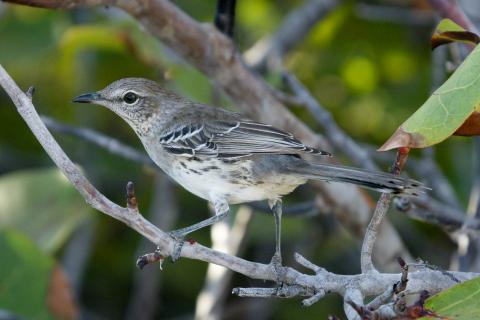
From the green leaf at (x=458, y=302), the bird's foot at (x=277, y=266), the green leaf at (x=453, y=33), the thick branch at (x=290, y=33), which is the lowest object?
the bird's foot at (x=277, y=266)

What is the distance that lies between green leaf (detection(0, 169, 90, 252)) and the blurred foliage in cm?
108

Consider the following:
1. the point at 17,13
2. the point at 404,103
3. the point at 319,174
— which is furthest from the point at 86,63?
the point at 319,174

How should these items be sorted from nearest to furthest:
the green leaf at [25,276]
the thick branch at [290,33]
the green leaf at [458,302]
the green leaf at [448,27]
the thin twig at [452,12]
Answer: the green leaf at [458,302] < the green leaf at [448,27] < the thin twig at [452,12] < the green leaf at [25,276] < the thick branch at [290,33]

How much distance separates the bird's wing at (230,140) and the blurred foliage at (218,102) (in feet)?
4.30

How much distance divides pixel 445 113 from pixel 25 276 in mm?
3060

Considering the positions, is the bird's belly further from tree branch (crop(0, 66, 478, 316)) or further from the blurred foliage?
the blurred foliage

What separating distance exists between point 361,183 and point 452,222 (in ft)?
3.89

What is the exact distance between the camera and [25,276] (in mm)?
5527

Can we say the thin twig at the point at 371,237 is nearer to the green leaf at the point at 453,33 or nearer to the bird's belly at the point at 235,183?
the green leaf at the point at 453,33

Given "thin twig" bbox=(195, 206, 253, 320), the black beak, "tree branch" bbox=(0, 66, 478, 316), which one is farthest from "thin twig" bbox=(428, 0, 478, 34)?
"thin twig" bbox=(195, 206, 253, 320)

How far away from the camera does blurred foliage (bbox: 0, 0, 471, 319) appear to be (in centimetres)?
730

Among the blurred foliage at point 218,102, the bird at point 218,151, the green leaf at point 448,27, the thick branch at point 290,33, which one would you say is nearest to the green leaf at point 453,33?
the green leaf at point 448,27

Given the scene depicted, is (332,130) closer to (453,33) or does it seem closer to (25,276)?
(453,33)

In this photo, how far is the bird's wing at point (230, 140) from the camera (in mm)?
5008
